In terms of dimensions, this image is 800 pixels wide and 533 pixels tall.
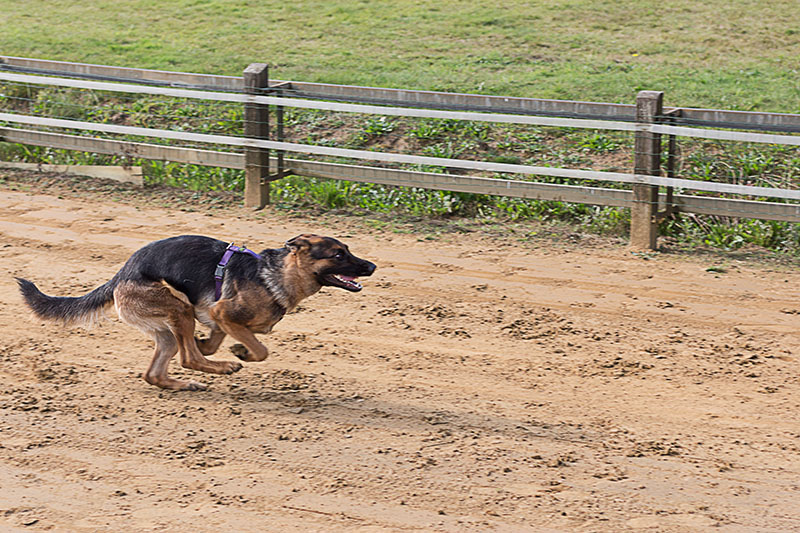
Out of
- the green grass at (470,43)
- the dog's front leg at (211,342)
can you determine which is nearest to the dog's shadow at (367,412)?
the dog's front leg at (211,342)

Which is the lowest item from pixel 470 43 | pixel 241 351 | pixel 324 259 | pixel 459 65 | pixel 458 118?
pixel 241 351

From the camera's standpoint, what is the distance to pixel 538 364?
6695 millimetres

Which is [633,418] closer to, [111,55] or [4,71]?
[4,71]

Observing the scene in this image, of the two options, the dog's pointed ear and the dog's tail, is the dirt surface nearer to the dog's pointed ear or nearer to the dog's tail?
the dog's tail

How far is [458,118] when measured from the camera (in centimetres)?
1003

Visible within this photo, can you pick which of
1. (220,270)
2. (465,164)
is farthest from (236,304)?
(465,164)

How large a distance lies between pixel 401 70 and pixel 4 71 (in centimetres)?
601

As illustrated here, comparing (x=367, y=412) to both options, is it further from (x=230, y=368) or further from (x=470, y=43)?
(x=470, y=43)

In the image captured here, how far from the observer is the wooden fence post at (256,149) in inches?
428

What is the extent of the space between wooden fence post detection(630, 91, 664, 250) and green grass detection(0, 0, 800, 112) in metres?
3.71

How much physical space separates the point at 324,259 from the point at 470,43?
11586 millimetres

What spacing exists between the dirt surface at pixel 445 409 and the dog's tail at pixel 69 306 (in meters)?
0.53

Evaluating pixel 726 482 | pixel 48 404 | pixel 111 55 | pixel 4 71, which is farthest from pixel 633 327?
pixel 111 55

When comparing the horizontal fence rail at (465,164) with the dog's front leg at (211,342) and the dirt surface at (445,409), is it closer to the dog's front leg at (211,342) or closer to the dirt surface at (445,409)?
the dirt surface at (445,409)
